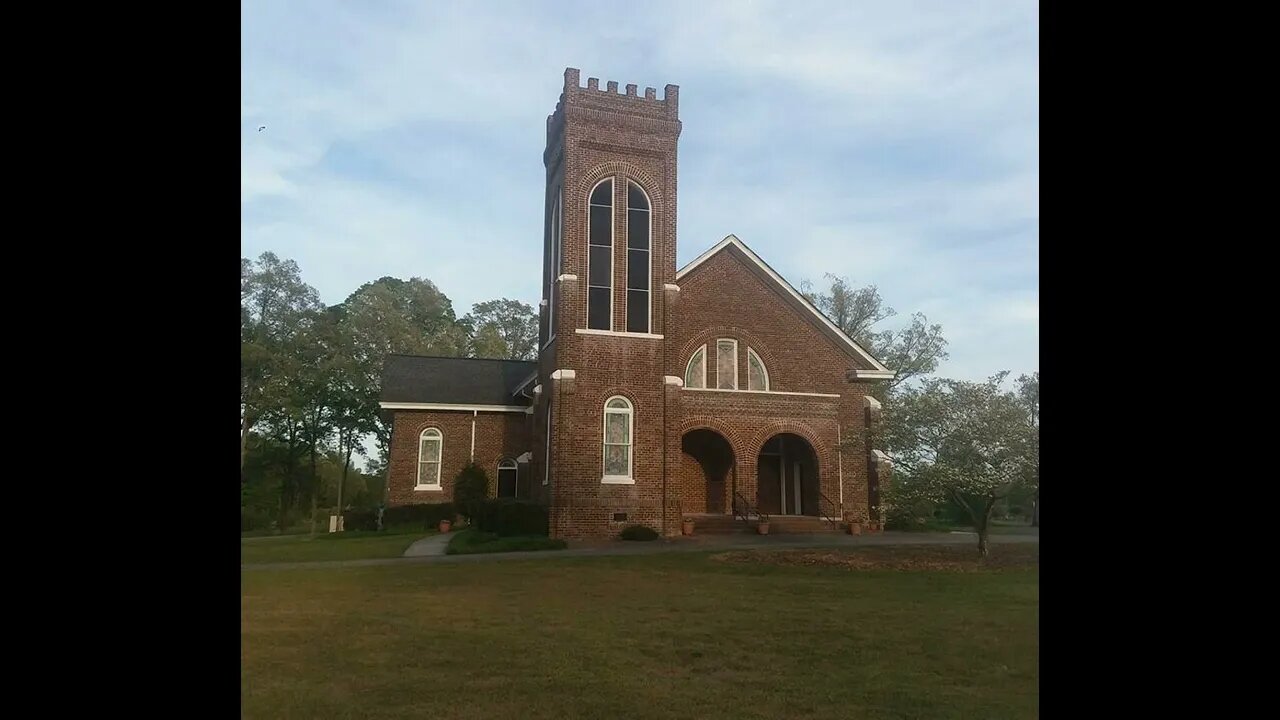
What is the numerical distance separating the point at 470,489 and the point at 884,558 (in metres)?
3.12

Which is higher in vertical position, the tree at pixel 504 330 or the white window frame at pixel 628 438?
the tree at pixel 504 330

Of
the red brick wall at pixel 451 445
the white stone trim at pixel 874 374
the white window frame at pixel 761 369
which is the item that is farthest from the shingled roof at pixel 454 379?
the white stone trim at pixel 874 374

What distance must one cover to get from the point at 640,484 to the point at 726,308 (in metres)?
1.87

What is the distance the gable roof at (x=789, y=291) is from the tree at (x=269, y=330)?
398 cm

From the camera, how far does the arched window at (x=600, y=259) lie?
6.59 meters

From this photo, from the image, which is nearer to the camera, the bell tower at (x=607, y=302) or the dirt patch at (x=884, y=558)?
the dirt patch at (x=884, y=558)

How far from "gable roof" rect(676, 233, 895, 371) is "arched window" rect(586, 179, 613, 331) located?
2.22ft

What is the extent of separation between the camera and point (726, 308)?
6859mm

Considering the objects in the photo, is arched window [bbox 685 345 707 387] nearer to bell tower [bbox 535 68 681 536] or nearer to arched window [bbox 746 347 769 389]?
bell tower [bbox 535 68 681 536]

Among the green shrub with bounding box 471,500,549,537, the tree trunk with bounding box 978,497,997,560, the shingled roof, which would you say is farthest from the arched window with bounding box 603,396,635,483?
the tree trunk with bounding box 978,497,997,560

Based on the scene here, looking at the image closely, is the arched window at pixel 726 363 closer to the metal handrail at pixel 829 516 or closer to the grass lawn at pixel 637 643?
the metal handrail at pixel 829 516

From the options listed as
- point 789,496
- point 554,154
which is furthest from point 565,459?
point 554,154
